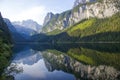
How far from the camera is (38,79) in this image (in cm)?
7006

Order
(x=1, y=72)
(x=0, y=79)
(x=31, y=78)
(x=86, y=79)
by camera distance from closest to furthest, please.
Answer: (x=0, y=79) → (x=1, y=72) → (x=86, y=79) → (x=31, y=78)

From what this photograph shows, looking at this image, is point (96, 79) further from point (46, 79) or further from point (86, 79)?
point (46, 79)

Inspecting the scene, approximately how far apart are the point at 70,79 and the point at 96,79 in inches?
308

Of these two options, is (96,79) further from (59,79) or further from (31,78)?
(31,78)

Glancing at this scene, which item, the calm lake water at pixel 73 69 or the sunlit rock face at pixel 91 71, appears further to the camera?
the calm lake water at pixel 73 69

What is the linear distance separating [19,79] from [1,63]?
9.64 m

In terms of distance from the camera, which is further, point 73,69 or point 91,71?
point 73,69

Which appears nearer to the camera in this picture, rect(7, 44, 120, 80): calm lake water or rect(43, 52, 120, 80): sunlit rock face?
rect(43, 52, 120, 80): sunlit rock face

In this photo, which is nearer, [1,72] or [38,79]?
[1,72]

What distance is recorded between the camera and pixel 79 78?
65.1m

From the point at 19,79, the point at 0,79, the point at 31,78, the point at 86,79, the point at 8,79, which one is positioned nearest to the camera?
the point at 0,79

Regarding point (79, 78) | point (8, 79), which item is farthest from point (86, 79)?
point (8, 79)

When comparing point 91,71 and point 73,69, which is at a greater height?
point 91,71

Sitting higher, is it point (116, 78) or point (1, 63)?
point (1, 63)
